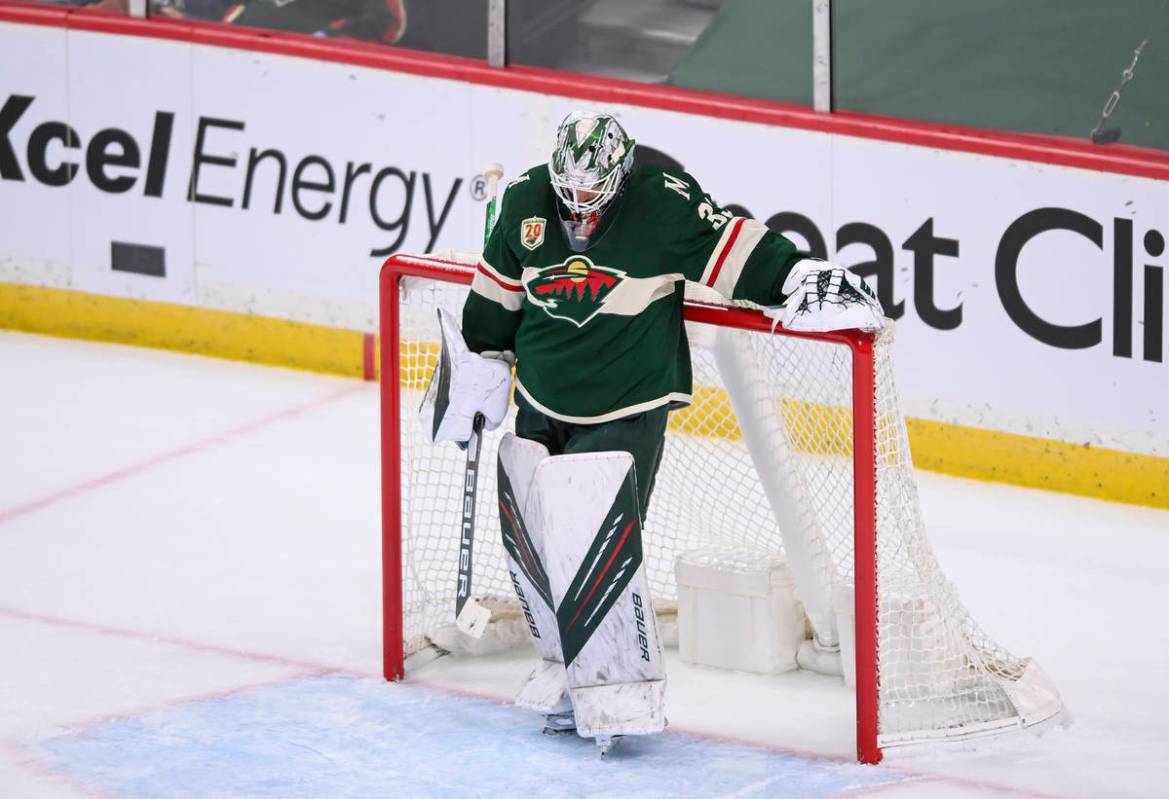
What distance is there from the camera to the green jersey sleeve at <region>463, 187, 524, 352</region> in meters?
4.61

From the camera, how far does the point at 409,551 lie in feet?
16.7

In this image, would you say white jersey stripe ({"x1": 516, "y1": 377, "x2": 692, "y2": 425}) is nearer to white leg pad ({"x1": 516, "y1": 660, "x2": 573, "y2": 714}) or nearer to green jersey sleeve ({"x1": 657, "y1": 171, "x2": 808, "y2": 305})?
green jersey sleeve ({"x1": 657, "y1": 171, "x2": 808, "y2": 305})

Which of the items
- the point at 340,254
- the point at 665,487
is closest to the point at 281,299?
the point at 340,254

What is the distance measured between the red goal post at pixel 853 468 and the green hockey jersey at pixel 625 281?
0.11 m

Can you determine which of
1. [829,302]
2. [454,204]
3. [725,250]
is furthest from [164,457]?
[829,302]

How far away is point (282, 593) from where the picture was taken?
555 centimetres

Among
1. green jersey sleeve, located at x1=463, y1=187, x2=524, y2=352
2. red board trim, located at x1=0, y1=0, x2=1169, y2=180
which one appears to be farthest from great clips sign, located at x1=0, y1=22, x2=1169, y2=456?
green jersey sleeve, located at x1=463, y1=187, x2=524, y2=352

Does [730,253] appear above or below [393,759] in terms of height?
above

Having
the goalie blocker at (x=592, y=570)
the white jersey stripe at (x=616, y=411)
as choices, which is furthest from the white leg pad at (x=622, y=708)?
the white jersey stripe at (x=616, y=411)

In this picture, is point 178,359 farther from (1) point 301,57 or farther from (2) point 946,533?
(2) point 946,533

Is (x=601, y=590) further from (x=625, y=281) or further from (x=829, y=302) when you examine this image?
(x=829, y=302)

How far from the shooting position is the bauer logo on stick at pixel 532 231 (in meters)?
4.51

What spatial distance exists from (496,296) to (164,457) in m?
2.25

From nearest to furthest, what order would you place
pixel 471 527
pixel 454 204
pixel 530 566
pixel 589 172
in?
1. pixel 589 172
2. pixel 530 566
3. pixel 471 527
4. pixel 454 204
